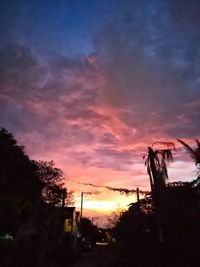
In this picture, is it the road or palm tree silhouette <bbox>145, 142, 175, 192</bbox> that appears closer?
palm tree silhouette <bbox>145, 142, 175, 192</bbox>

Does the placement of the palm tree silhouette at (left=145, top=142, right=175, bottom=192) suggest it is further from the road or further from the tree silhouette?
the tree silhouette

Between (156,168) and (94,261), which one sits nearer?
(156,168)

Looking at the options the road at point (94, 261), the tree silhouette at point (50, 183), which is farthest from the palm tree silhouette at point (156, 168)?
→ the tree silhouette at point (50, 183)

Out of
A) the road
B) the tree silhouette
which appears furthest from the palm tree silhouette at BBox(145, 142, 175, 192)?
the tree silhouette

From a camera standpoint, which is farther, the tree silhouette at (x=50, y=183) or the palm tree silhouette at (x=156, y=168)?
the tree silhouette at (x=50, y=183)

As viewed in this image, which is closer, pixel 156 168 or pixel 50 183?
pixel 156 168

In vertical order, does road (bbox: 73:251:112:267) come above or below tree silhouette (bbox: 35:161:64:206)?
below

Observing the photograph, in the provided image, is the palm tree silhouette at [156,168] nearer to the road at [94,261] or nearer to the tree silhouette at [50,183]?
the road at [94,261]

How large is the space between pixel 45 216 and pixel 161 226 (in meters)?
19.6

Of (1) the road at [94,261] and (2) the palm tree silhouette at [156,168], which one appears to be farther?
(1) the road at [94,261]

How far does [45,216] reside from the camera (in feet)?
119

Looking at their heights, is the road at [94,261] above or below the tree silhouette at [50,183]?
below

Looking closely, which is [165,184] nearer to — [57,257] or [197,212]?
[197,212]

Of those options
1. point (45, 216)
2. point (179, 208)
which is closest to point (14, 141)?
point (45, 216)
